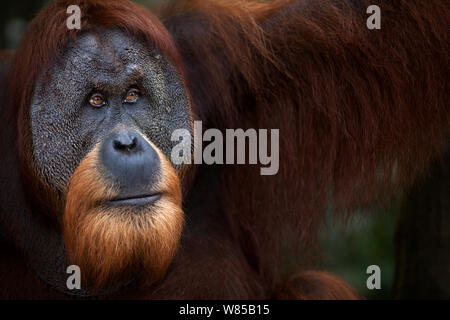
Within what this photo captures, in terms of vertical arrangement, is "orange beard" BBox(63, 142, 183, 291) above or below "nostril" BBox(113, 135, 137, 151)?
below

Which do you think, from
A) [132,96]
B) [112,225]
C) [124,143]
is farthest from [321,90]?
[112,225]

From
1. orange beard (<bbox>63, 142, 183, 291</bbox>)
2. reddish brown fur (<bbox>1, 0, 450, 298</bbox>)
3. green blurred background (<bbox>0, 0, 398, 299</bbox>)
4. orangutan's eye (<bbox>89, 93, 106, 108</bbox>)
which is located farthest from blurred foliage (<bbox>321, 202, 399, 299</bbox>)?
orangutan's eye (<bbox>89, 93, 106, 108</bbox>)

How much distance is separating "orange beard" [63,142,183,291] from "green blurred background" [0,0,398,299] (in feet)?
7.50

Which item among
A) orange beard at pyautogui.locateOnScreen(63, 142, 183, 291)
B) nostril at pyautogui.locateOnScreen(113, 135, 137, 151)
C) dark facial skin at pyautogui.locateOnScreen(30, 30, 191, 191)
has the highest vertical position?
dark facial skin at pyautogui.locateOnScreen(30, 30, 191, 191)

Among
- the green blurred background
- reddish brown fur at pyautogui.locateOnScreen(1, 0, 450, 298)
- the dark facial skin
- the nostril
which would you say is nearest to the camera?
the nostril

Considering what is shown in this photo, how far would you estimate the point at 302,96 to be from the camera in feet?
9.62

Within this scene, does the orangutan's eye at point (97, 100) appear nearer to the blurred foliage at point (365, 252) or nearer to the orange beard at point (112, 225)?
the orange beard at point (112, 225)

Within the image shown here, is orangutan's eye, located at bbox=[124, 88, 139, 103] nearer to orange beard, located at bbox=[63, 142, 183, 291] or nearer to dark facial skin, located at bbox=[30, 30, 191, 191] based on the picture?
dark facial skin, located at bbox=[30, 30, 191, 191]

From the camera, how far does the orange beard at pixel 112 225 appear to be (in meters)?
2.36

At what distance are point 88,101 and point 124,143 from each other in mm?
296

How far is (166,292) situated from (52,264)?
0.50 m

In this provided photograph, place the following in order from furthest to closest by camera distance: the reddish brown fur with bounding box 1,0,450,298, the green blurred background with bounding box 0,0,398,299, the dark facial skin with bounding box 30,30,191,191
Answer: the green blurred background with bounding box 0,0,398,299 → the reddish brown fur with bounding box 1,0,450,298 → the dark facial skin with bounding box 30,30,191,191

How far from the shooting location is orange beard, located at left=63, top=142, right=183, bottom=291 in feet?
7.75

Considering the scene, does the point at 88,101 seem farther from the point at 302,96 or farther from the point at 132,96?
the point at 302,96
